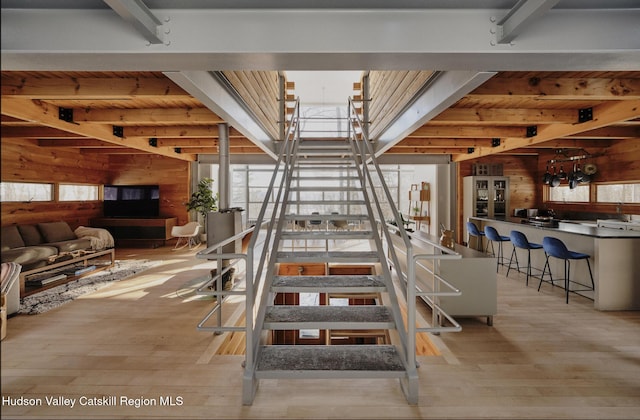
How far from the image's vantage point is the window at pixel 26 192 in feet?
21.5

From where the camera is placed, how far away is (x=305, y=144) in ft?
22.6

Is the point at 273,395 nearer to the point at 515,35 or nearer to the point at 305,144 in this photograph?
the point at 515,35

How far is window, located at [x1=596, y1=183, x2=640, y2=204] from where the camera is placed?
21.7ft

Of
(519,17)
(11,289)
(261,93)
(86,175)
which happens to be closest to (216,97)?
(261,93)

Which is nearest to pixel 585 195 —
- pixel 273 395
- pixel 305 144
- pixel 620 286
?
pixel 620 286

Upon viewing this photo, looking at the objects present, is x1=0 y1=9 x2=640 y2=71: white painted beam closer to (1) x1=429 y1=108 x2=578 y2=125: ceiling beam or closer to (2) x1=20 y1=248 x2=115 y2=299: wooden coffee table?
(1) x1=429 y1=108 x2=578 y2=125: ceiling beam

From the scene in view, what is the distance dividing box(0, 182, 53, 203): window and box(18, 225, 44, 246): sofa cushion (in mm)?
661

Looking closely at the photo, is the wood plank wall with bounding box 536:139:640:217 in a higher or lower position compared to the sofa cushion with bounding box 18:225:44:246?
higher

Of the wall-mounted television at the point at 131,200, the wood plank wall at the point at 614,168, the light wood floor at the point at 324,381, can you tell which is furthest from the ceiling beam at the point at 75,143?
the wood plank wall at the point at 614,168

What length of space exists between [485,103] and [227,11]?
11.8 ft

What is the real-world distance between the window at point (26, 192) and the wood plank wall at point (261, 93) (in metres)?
5.33

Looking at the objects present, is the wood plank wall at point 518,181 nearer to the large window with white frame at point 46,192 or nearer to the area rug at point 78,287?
the area rug at point 78,287

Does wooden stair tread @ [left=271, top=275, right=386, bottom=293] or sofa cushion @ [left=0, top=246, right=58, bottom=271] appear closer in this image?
wooden stair tread @ [left=271, top=275, right=386, bottom=293]

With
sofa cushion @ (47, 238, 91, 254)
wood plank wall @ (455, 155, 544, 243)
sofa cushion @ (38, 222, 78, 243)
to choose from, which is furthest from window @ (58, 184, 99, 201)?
wood plank wall @ (455, 155, 544, 243)
